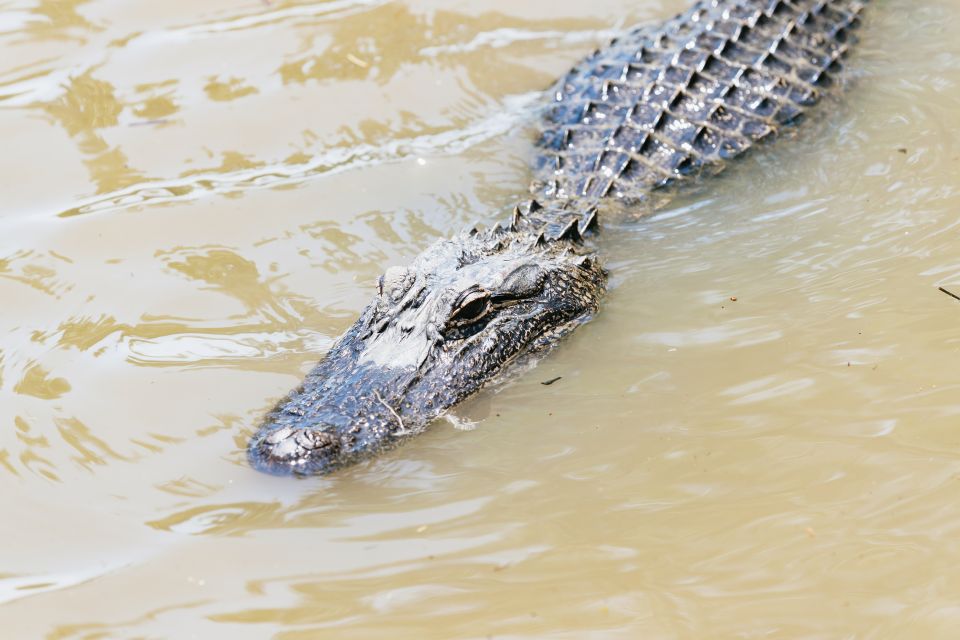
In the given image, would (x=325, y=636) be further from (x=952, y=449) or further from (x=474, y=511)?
(x=952, y=449)

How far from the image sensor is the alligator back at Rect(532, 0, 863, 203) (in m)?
5.78

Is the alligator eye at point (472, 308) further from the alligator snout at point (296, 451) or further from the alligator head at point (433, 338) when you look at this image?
the alligator snout at point (296, 451)

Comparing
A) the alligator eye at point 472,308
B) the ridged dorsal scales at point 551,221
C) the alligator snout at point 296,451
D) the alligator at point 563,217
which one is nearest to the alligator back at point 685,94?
the alligator at point 563,217

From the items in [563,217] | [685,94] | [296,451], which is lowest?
[296,451]

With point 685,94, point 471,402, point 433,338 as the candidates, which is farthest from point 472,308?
point 685,94

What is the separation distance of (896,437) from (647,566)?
1.13m

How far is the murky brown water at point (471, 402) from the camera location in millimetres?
3105

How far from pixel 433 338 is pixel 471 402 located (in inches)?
12.8

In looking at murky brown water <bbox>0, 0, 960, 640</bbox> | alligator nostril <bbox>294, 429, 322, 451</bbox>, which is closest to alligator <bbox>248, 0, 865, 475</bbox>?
alligator nostril <bbox>294, 429, 322, 451</bbox>

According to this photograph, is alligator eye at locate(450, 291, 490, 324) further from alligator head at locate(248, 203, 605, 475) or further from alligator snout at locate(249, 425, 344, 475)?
alligator snout at locate(249, 425, 344, 475)

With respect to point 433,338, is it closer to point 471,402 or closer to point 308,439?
point 471,402

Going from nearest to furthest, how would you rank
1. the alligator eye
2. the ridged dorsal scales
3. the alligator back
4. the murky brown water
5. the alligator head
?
the murky brown water, the alligator head, the alligator eye, the ridged dorsal scales, the alligator back

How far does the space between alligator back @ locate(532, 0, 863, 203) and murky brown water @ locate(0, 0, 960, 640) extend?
0.25 meters

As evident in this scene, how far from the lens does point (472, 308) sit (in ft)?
14.4
